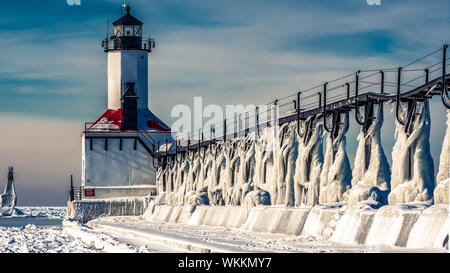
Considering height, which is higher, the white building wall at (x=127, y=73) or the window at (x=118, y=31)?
the window at (x=118, y=31)

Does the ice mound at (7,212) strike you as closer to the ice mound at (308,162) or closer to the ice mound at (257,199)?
the ice mound at (257,199)

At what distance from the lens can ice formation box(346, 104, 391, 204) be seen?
2816 centimetres

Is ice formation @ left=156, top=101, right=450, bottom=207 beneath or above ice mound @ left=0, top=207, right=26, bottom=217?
above

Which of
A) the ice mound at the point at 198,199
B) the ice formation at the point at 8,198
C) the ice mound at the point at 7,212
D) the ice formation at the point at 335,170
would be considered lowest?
the ice mound at the point at 7,212

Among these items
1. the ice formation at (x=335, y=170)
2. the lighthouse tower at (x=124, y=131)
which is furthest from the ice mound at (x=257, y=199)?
the lighthouse tower at (x=124, y=131)

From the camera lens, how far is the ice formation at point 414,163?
26516 millimetres

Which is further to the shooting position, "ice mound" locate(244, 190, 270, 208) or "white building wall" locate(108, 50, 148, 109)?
"white building wall" locate(108, 50, 148, 109)

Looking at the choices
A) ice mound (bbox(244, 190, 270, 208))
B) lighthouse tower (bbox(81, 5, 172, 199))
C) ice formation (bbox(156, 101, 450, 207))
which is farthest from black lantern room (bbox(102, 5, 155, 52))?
ice mound (bbox(244, 190, 270, 208))

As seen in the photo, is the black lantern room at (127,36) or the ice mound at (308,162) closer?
the ice mound at (308,162)

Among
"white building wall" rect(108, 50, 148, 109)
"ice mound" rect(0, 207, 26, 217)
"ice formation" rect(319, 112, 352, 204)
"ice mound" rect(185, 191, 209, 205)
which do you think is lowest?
"ice mound" rect(0, 207, 26, 217)

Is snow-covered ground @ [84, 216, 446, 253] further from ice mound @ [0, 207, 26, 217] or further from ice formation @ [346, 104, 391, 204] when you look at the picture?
ice mound @ [0, 207, 26, 217]

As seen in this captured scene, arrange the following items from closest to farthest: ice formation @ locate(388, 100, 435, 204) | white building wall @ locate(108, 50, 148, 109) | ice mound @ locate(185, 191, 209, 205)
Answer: ice formation @ locate(388, 100, 435, 204)
ice mound @ locate(185, 191, 209, 205)
white building wall @ locate(108, 50, 148, 109)

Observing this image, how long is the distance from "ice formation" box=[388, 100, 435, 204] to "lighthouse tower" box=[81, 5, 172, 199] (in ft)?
145
